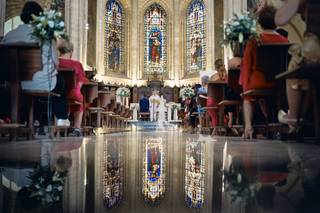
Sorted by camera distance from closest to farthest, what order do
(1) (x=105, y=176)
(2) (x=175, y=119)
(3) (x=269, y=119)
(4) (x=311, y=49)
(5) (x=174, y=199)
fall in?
(5) (x=174, y=199) → (1) (x=105, y=176) → (4) (x=311, y=49) → (3) (x=269, y=119) → (2) (x=175, y=119)

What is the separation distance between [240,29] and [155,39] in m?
18.8

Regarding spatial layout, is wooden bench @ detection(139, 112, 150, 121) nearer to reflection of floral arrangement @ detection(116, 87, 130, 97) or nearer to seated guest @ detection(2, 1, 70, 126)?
reflection of floral arrangement @ detection(116, 87, 130, 97)

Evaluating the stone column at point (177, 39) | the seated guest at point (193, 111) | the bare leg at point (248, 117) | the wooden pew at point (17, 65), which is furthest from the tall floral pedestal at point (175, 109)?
the wooden pew at point (17, 65)

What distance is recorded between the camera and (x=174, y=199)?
0.80 meters

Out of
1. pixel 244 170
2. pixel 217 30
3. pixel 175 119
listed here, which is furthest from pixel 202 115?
pixel 217 30

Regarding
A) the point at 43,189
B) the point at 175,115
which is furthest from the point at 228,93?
the point at 175,115

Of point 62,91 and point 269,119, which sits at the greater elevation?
point 62,91

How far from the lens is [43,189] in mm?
908

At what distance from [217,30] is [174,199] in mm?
20020

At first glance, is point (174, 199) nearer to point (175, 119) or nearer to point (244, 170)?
point (244, 170)

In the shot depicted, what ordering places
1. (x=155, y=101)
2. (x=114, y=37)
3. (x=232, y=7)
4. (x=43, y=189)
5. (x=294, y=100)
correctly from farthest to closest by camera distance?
(x=114, y=37) → (x=155, y=101) → (x=232, y=7) → (x=294, y=100) → (x=43, y=189)

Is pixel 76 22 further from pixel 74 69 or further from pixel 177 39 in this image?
pixel 74 69

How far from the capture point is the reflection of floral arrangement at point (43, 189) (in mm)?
756

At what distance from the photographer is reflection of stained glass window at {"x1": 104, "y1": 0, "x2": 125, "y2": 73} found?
2155cm
